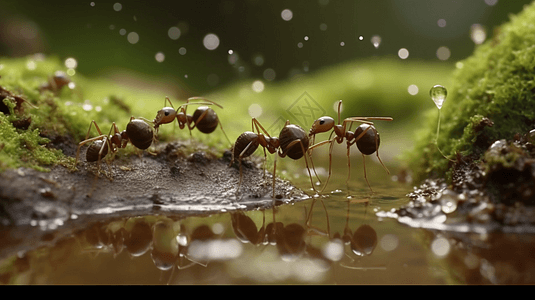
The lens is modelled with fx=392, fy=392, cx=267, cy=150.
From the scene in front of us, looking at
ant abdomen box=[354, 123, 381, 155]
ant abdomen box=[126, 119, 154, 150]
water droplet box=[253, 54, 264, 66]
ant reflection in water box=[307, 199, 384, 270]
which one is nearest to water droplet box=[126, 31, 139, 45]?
water droplet box=[253, 54, 264, 66]

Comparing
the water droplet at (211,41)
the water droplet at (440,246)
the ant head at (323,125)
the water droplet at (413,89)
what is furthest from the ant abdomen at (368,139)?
the water droplet at (211,41)

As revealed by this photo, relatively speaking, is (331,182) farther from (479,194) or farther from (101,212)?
(101,212)

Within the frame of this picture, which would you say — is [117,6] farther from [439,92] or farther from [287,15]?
[439,92]

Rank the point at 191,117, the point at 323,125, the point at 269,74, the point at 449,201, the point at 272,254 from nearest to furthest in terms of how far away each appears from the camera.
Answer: the point at 272,254 < the point at 449,201 < the point at 323,125 < the point at 191,117 < the point at 269,74

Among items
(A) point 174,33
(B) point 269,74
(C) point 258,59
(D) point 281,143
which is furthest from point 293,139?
→ (A) point 174,33

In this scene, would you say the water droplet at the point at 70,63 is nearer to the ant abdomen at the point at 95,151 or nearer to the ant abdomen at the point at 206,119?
the ant abdomen at the point at 206,119

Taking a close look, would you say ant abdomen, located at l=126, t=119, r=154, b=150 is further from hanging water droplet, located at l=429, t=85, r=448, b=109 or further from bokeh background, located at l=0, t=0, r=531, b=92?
bokeh background, located at l=0, t=0, r=531, b=92

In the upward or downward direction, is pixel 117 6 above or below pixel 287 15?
above
